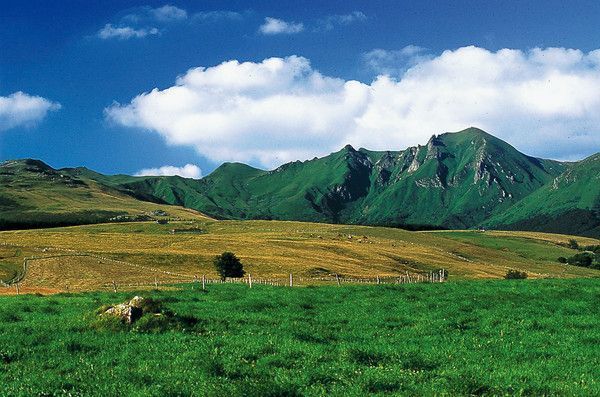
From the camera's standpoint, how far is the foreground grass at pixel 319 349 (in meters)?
15.7

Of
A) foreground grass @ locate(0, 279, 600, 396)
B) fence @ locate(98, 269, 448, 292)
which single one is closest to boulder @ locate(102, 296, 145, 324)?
foreground grass @ locate(0, 279, 600, 396)

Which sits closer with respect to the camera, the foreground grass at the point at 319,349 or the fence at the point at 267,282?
the foreground grass at the point at 319,349

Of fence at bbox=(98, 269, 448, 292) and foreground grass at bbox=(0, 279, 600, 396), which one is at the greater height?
foreground grass at bbox=(0, 279, 600, 396)

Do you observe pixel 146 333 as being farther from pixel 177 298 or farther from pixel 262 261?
pixel 262 261

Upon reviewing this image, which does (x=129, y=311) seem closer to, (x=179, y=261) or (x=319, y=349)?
(x=319, y=349)

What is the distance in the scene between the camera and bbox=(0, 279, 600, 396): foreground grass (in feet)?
51.6

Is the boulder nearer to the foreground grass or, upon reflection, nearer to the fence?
the foreground grass

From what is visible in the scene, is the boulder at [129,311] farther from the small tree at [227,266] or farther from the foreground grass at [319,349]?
the small tree at [227,266]

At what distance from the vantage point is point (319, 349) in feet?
66.4

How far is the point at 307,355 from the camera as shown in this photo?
63.7 feet

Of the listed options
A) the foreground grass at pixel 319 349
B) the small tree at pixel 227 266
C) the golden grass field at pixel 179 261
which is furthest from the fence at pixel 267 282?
the foreground grass at pixel 319 349

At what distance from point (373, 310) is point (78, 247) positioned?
437ft

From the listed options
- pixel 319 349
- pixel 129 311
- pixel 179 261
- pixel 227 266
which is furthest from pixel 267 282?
pixel 179 261

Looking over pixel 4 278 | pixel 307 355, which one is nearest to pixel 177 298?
pixel 307 355
